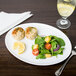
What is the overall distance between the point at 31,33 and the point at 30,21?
18cm

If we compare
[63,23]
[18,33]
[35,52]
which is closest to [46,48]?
[35,52]

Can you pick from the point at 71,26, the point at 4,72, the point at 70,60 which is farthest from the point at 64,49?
the point at 4,72

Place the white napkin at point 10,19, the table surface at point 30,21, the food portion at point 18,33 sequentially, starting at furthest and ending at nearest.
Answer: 1. the white napkin at point 10,19
2. the food portion at point 18,33
3. the table surface at point 30,21

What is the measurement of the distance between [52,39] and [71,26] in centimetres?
24

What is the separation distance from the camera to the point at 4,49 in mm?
864

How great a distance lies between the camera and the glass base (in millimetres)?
1026

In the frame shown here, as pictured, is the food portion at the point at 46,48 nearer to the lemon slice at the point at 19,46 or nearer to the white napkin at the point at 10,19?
the lemon slice at the point at 19,46

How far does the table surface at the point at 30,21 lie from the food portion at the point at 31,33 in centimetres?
14

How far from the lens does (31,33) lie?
90 centimetres

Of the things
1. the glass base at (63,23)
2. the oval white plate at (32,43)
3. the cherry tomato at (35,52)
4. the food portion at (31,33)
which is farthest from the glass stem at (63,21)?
the cherry tomato at (35,52)

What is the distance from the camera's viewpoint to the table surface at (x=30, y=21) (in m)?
0.77

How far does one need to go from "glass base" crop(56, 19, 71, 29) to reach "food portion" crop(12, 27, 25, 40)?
0.27m

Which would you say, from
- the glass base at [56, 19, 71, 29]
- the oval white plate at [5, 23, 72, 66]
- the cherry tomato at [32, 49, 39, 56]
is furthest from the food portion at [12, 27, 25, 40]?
the glass base at [56, 19, 71, 29]

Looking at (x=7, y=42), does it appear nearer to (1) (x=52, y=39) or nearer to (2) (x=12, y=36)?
(2) (x=12, y=36)
